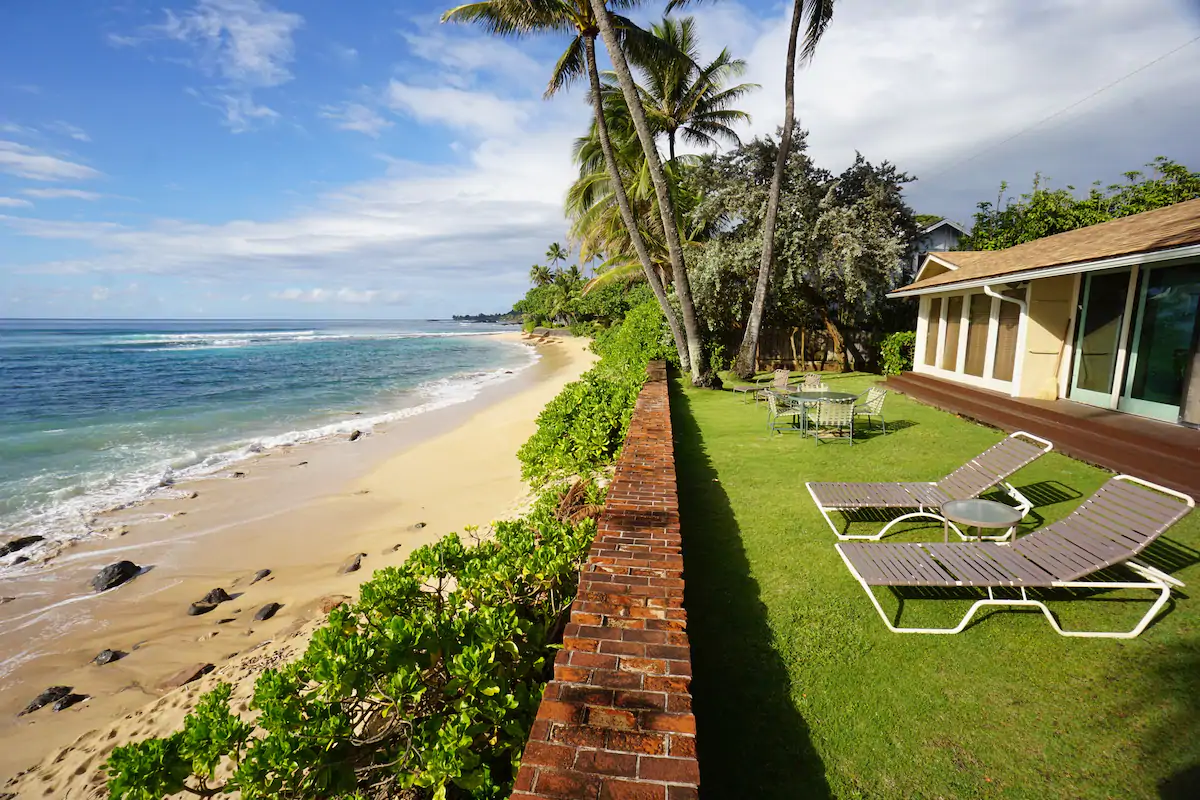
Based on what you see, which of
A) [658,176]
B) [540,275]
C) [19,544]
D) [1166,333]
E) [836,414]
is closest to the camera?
[1166,333]

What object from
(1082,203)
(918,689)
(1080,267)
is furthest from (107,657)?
(1082,203)

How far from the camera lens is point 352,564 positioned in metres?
6.55

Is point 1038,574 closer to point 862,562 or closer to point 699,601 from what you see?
point 862,562

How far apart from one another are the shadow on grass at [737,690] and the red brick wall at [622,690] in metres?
0.59

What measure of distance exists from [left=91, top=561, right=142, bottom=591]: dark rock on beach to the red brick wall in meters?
6.43

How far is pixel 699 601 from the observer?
397cm

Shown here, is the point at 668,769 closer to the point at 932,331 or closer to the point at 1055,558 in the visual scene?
the point at 1055,558

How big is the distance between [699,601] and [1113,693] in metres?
2.30

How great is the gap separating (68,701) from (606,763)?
5295 mm

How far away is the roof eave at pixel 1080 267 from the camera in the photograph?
6.05 meters

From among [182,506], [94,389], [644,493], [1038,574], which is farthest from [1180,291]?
[94,389]

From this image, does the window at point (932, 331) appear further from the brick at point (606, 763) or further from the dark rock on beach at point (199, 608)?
the dark rock on beach at point (199, 608)

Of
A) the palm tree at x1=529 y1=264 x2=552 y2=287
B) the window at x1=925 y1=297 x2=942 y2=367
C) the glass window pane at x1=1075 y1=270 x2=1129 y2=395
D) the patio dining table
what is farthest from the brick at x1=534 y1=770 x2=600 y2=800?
the palm tree at x1=529 y1=264 x2=552 y2=287

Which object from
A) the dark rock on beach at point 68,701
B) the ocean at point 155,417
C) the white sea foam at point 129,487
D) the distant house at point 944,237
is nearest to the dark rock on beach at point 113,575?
the white sea foam at point 129,487
